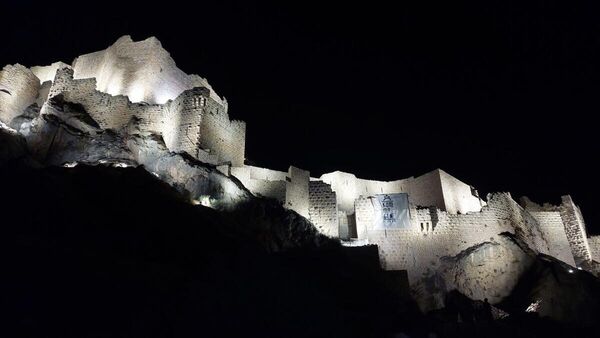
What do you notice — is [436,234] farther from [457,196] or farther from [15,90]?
[15,90]

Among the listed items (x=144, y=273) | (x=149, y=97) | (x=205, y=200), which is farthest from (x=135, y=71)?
(x=144, y=273)

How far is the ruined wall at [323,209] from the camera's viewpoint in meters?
26.0

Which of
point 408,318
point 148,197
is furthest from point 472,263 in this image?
point 148,197

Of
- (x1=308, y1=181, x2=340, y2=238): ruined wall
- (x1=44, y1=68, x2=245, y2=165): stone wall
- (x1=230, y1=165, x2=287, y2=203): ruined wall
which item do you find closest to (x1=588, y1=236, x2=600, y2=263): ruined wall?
(x1=308, y1=181, x2=340, y2=238): ruined wall

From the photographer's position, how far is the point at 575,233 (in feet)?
108

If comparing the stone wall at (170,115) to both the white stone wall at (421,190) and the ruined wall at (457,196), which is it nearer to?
the white stone wall at (421,190)

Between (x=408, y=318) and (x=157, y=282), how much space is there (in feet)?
38.7

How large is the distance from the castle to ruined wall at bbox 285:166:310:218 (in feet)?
0.22

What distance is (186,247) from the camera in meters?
15.6

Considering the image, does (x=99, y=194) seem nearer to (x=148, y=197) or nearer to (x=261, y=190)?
(x=148, y=197)

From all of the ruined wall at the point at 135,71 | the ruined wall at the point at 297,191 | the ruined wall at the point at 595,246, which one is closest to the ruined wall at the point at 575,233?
the ruined wall at the point at 595,246

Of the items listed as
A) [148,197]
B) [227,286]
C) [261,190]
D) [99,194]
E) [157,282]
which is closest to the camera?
[157,282]

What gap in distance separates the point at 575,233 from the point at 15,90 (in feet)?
136

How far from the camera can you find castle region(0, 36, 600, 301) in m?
25.4
